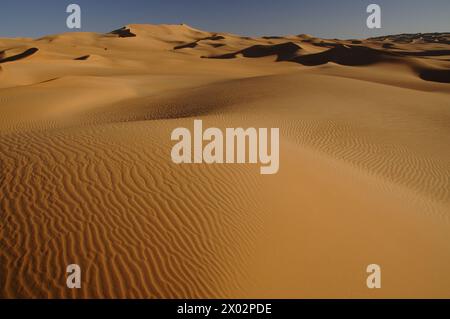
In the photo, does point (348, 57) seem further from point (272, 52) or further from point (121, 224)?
point (121, 224)

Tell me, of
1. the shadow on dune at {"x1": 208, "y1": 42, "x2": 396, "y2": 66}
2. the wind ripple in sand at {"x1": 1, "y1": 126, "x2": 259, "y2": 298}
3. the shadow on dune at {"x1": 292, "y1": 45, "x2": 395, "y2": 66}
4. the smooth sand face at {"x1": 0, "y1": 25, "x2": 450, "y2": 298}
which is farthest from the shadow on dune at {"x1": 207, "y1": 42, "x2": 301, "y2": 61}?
the wind ripple in sand at {"x1": 1, "y1": 126, "x2": 259, "y2": 298}

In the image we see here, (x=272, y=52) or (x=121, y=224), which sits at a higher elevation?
(x=272, y=52)

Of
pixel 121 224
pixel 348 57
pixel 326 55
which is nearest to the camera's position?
pixel 121 224

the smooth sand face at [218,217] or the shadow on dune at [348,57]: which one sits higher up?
the shadow on dune at [348,57]

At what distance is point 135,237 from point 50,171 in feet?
8.28

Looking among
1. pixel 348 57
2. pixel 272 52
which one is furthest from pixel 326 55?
pixel 272 52

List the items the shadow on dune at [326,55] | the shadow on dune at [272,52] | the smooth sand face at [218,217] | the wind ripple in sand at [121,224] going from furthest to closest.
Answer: the shadow on dune at [272,52]
the shadow on dune at [326,55]
the smooth sand face at [218,217]
the wind ripple in sand at [121,224]

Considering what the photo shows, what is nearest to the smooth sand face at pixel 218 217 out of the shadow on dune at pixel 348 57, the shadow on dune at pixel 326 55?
the shadow on dune at pixel 348 57

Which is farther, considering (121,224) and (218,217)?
(218,217)

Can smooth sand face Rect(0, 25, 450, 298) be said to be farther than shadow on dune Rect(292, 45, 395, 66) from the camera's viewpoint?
No

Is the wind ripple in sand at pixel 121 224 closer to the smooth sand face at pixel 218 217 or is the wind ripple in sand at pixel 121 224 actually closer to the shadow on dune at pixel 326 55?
the smooth sand face at pixel 218 217

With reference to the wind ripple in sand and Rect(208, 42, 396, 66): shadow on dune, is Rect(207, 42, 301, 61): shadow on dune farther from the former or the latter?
the wind ripple in sand
